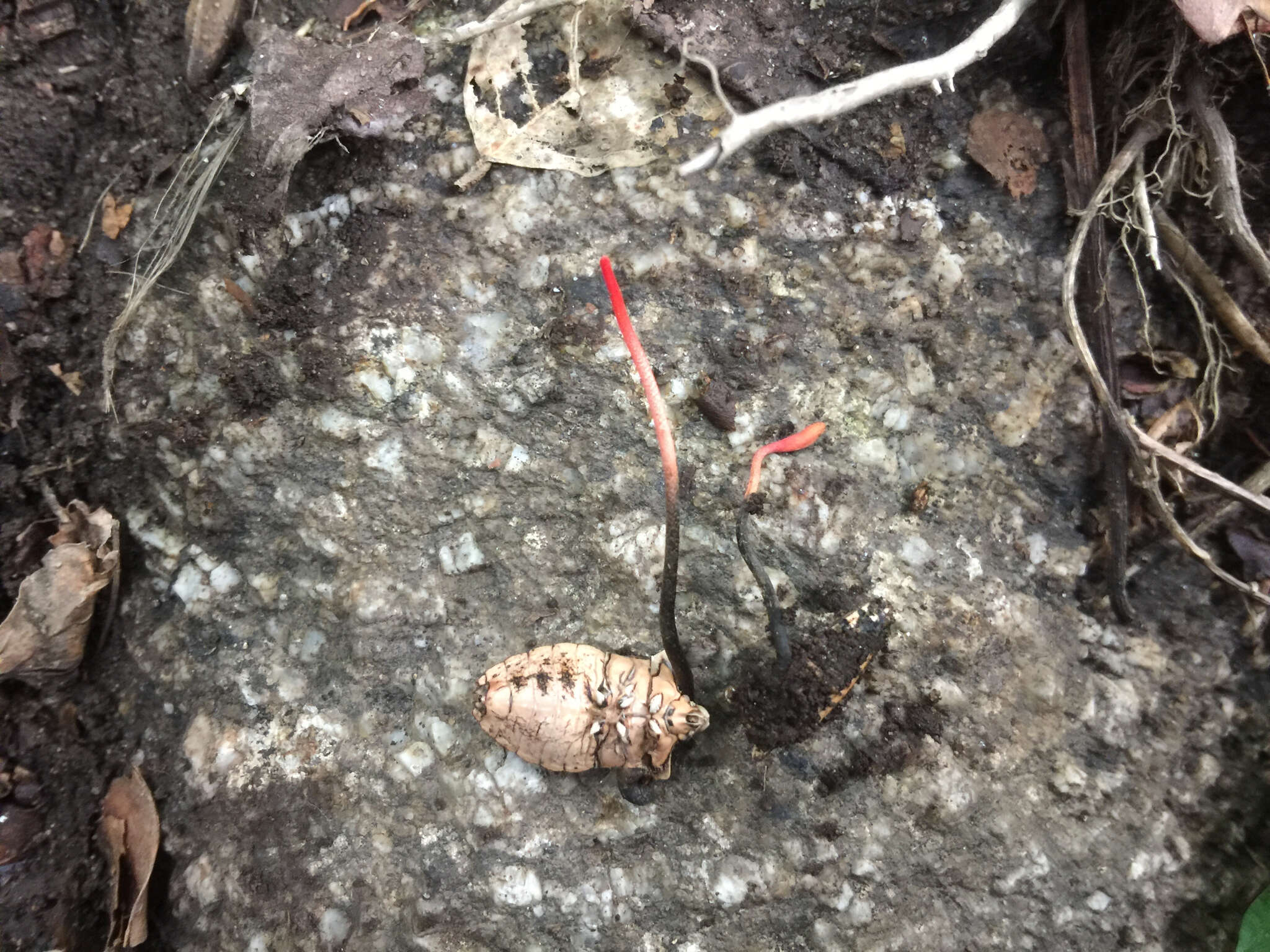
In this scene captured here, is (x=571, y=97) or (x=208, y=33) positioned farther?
(x=208, y=33)

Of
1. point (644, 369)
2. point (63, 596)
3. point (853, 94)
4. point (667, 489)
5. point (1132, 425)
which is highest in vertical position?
point (853, 94)

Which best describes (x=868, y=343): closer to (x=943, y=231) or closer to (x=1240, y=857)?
(x=943, y=231)

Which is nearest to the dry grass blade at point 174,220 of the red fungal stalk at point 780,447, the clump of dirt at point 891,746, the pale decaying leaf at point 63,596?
the pale decaying leaf at point 63,596

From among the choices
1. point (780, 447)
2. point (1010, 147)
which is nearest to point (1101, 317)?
point (1010, 147)

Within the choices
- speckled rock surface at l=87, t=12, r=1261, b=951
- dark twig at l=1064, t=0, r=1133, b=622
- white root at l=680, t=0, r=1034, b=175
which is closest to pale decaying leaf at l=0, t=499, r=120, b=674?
speckled rock surface at l=87, t=12, r=1261, b=951

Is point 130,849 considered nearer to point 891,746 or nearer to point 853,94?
point 891,746

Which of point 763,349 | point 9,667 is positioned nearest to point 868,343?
point 763,349

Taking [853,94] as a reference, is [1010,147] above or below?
below

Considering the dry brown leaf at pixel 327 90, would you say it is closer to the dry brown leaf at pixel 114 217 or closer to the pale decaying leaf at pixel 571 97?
the pale decaying leaf at pixel 571 97
